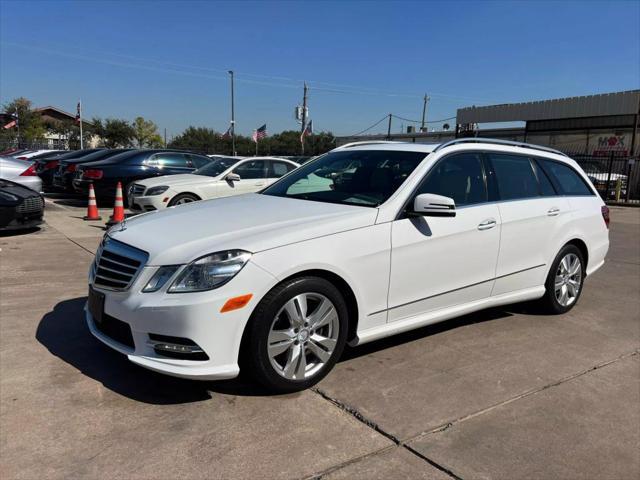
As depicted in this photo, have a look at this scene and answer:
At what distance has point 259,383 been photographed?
3275mm

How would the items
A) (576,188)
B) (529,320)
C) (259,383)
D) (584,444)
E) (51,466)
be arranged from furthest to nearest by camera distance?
(576,188), (529,320), (259,383), (584,444), (51,466)

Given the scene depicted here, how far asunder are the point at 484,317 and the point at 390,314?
1.77m

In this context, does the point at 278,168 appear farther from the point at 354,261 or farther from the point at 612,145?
the point at 612,145

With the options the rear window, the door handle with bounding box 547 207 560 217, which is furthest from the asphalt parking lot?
the rear window

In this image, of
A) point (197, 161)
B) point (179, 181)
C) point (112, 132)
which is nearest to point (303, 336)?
point (179, 181)

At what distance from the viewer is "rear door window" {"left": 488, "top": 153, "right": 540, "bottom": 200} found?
4.63 metres

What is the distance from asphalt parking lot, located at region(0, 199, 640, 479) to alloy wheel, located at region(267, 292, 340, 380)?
19 cm

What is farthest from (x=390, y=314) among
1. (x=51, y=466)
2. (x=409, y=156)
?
(x=51, y=466)

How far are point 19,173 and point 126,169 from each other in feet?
10.3

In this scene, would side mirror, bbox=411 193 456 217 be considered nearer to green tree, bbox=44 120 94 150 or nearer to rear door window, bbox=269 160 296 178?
rear door window, bbox=269 160 296 178

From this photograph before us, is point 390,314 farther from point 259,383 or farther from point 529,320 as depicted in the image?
point 529,320

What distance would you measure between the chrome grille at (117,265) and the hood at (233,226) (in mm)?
60

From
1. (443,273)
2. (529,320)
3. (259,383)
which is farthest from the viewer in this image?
(529,320)

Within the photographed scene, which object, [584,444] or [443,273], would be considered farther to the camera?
[443,273]
